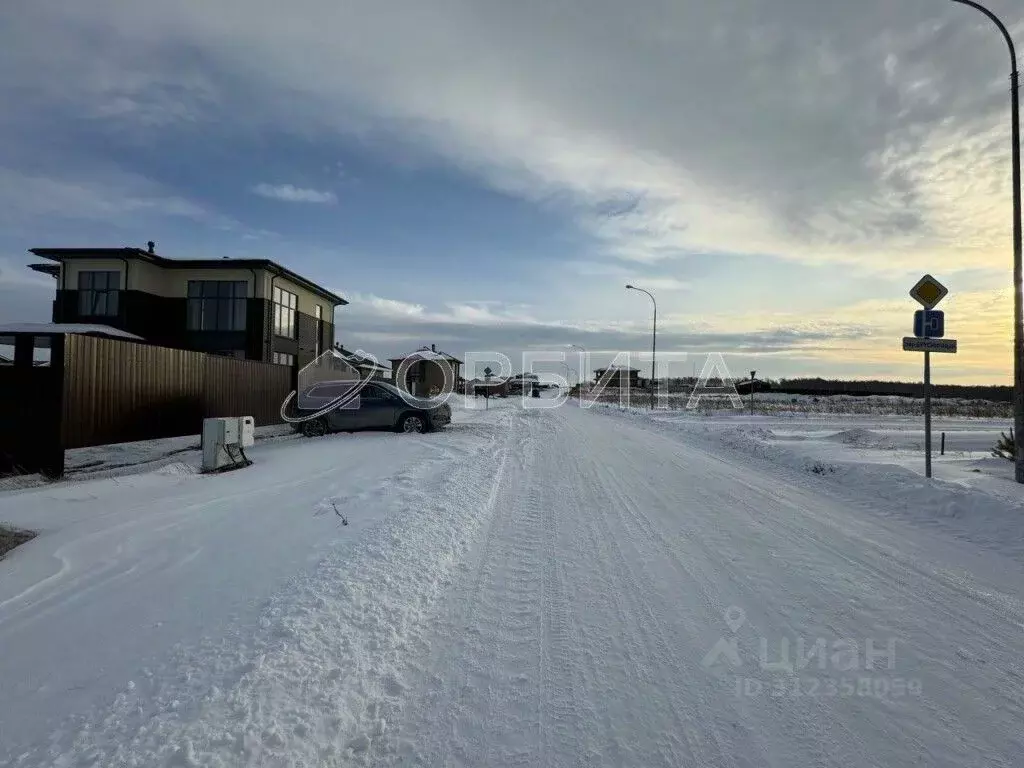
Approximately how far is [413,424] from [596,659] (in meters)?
13.8

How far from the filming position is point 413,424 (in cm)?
1702

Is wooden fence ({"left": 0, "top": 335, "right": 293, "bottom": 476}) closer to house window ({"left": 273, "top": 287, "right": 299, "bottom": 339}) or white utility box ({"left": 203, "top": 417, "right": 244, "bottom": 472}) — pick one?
white utility box ({"left": 203, "top": 417, "right": 244, "bottom": 472})

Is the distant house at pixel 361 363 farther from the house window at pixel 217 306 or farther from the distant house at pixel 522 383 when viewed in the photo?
the distant house at pixel 522 383

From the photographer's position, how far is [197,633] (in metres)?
3.79

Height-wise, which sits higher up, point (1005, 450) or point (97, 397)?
point (97, 397)

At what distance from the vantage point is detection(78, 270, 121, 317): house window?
25766mm

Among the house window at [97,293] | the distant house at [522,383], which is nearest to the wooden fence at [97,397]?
the house window at [97,293]

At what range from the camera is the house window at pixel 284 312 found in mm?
27422

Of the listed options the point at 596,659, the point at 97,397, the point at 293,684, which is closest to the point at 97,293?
the point at 97,397

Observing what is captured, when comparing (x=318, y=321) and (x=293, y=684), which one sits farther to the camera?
(x=318, y=321)

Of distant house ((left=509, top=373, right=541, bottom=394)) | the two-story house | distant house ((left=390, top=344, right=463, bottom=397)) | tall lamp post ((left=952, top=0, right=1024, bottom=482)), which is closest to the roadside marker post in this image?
tall lamp post ((left=952, top=0, right=1024, bottom=482))

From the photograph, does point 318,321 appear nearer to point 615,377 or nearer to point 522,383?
point 522,383

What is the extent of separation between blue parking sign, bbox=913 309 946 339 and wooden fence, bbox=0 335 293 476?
1543 centimetres

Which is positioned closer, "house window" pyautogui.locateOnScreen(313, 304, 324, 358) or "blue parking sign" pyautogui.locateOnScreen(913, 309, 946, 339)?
"blue parking sign" pyautogui.locateOnScreen(913, 309, 946, 339)
